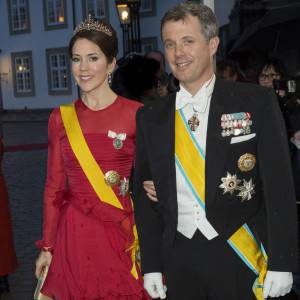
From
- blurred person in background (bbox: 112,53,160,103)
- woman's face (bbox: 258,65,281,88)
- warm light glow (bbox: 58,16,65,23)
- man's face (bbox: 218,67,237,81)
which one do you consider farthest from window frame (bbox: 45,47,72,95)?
blurred person in background (bbox: 112,53,160,103)

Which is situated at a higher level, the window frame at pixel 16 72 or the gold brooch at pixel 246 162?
the window frame at pixel 16 72

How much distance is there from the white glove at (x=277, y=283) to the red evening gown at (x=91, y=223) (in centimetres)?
87

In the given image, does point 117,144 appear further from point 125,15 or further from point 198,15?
point 125,15

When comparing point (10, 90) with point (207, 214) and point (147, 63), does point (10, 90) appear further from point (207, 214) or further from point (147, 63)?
point (207, 214)

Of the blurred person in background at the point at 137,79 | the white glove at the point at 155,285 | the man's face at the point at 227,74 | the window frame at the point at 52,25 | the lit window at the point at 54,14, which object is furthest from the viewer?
the lit window at the point at 54,14

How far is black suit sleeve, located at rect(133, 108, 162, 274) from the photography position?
234 cm

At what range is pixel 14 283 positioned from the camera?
4.65 metres

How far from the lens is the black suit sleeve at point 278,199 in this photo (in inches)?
80.7

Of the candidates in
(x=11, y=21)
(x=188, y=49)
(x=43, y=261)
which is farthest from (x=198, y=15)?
(x=11, y=21)

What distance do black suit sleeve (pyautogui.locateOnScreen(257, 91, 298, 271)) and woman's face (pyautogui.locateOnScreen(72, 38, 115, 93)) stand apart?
3.53ft

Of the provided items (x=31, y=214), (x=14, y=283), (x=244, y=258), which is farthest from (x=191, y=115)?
(x=31, y=214)

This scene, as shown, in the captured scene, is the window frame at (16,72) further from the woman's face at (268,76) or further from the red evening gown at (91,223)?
the red evening gown at (91,223)

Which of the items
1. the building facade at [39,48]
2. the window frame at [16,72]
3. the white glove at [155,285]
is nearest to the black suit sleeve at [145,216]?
the white glove at [155,285]

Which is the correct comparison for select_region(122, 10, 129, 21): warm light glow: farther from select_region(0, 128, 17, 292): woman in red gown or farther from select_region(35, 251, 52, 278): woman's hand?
select_region(35, 251, 52, 278): woman's hand
